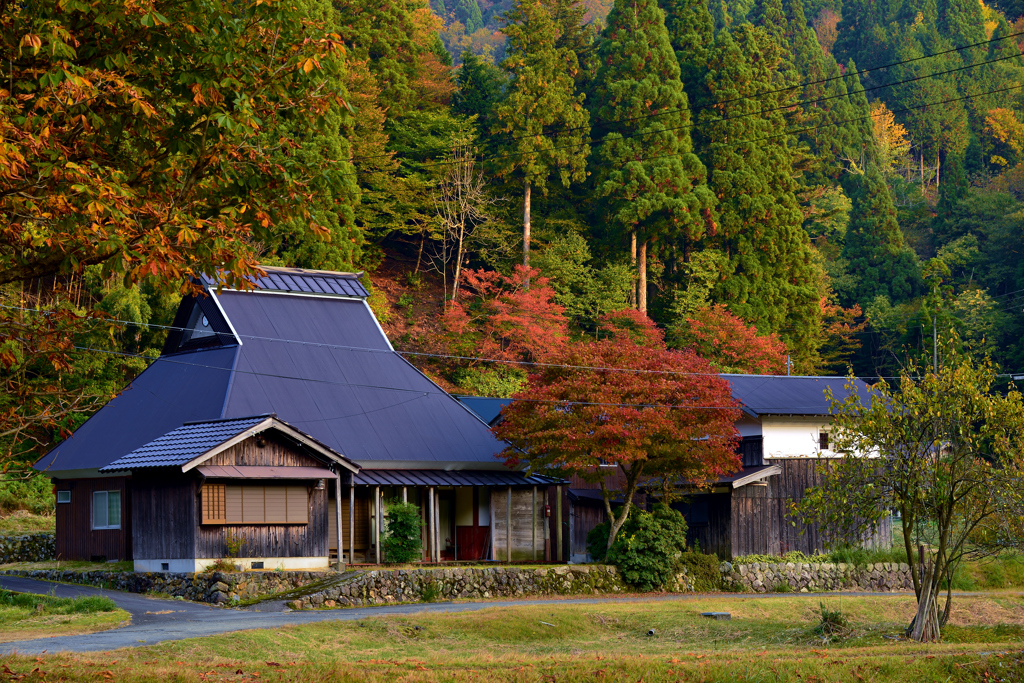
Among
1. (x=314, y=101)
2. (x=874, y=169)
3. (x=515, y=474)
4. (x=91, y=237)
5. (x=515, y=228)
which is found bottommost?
(x=515, y=474)

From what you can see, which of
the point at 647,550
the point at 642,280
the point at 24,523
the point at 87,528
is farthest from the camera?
the point at 642,280

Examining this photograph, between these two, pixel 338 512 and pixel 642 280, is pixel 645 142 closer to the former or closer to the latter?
pixel 642 280

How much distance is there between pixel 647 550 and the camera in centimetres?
3011

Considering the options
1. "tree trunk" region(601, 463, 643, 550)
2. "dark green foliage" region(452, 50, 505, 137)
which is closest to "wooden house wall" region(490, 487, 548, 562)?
"tree trunk" region(601, 463, 643, 550)

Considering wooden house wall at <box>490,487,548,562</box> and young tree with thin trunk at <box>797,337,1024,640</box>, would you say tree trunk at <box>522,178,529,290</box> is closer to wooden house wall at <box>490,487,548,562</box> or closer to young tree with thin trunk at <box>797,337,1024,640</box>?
wooden house wall at <box>490,487,548,562</box>

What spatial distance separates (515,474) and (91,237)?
23281 mm

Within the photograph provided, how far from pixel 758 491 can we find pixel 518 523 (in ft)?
25.5

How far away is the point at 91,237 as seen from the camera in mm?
10609

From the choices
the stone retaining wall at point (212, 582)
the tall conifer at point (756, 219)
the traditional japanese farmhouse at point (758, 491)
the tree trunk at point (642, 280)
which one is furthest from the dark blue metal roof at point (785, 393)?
the tree trunk at point (642, 280)

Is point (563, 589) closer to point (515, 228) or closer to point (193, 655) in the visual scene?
point (193, 655)

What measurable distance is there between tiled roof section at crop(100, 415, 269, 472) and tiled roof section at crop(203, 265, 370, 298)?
7769 millimetres

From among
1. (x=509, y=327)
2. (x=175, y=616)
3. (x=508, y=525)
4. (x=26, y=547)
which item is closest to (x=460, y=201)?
(x=509, y=327)

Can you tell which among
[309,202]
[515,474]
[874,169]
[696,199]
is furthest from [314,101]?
[874,169]

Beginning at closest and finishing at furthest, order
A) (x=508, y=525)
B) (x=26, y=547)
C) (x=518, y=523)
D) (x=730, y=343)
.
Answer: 1. (x=508, y=525)
2. (x=26, y=547)
3. (x=518, y=523)
4. (x=730, y=343)
